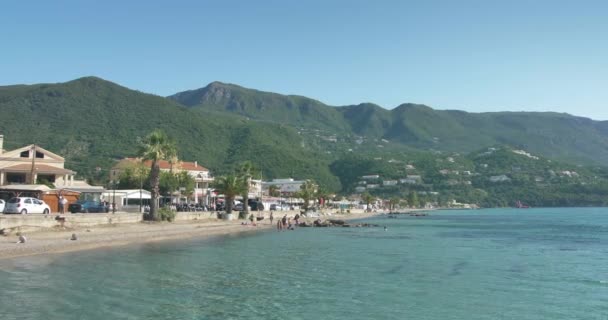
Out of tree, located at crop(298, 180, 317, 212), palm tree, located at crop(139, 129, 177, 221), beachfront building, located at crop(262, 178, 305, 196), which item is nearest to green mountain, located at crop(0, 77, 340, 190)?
beachfront building, located at crop(262, 178, 305, 196)

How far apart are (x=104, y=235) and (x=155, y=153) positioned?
46.3ft

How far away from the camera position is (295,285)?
24516 mm

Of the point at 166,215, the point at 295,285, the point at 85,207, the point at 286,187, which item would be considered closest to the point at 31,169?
the point at 85,207

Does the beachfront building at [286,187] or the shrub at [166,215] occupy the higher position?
the beachfront building at [286,187]

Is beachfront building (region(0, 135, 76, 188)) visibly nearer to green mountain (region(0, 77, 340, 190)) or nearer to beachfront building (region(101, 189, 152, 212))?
beachfront building (region(101, 189, 152, 212))

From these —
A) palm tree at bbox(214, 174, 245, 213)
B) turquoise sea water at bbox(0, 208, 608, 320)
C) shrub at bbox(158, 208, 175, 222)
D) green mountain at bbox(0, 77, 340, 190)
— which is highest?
green mountain at bbox(0, 77, 340, 190)

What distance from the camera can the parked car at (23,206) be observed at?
40969mm

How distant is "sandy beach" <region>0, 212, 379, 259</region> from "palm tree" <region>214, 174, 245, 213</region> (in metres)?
8.61

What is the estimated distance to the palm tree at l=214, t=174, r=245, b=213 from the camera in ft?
236

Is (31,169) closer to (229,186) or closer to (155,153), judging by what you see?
(155,153)

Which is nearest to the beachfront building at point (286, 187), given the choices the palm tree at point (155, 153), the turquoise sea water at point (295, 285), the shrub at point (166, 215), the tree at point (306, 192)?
the tree at point (306, 192)

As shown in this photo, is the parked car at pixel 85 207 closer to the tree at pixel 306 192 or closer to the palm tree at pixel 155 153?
the palm tree at pixel 155 153

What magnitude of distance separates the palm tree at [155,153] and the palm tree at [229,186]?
1777 cm

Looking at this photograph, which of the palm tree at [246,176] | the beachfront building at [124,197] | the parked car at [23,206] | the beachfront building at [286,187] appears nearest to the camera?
the parked car at [23,206]
